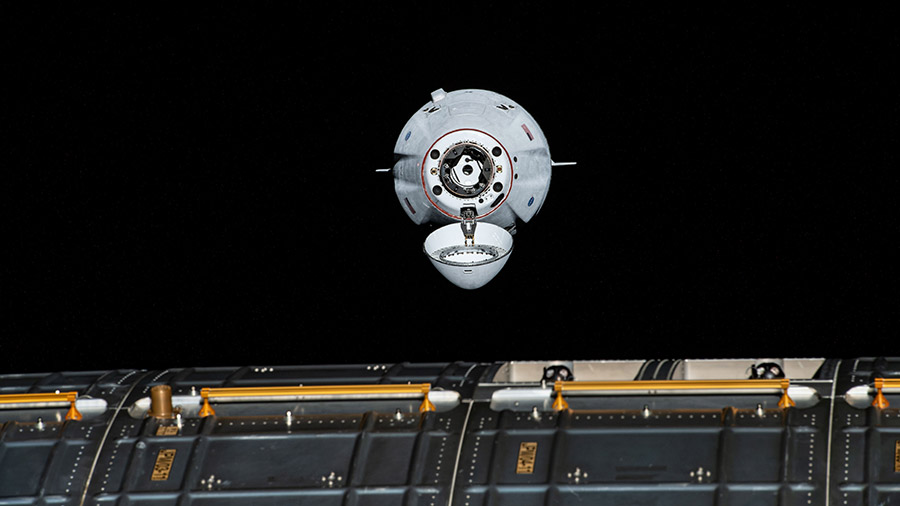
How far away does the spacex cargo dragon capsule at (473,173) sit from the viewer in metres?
8.88

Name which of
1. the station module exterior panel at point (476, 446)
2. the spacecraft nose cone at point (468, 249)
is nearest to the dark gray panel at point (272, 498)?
the station module exterior panel at point (476, 446)

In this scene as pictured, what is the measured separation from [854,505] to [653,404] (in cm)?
141

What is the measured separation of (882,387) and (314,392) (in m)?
3.44

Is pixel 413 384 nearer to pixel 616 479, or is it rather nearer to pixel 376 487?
pixel 376 487

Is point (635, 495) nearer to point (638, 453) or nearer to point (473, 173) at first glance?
point (638, 453)

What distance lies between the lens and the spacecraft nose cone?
886 centimetres

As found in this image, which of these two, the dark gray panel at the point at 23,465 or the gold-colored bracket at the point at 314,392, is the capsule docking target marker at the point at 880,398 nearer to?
the gold-colored bracket at the point at 314,392

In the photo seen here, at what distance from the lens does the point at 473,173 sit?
29.4 feet

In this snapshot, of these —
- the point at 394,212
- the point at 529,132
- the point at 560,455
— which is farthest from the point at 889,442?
→ the point at 394,212

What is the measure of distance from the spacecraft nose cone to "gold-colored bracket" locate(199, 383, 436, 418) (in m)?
0.73

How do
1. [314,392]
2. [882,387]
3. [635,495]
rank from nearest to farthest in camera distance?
[635,495] → [882,387] → [314,392]

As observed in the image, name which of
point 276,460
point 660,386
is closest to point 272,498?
point 276,460

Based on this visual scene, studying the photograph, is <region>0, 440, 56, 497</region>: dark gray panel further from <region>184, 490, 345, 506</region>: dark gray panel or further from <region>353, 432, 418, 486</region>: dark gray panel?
<region>353, 432, 418, 486</region>: dark gray panel

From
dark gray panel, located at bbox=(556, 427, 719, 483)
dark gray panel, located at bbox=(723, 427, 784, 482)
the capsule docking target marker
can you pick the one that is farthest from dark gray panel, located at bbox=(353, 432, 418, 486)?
the capsule docking target marker
